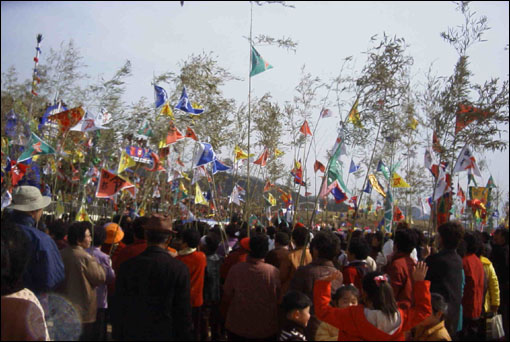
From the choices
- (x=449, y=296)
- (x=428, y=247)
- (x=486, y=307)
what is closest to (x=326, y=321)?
(x=449, y=296)

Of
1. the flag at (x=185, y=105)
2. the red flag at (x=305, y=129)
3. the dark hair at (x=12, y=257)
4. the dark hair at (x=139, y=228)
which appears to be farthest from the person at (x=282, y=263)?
the red flag at (x=305, y=129)

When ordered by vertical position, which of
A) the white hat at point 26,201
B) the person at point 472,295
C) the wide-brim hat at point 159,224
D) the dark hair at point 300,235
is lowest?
the person at point 472,295

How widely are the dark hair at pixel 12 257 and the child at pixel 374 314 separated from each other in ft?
Answer: 7.02

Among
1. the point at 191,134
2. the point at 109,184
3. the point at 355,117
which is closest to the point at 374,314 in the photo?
the point at 355,117

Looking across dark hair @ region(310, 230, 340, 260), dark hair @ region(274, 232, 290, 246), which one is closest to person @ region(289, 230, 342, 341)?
dark hair @ region(310, 230, 340, 260)

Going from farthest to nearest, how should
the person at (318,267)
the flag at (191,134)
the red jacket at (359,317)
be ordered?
the flag at (191,134), the person at (318,267), the red jacket at (359,317)

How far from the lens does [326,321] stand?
3697 mm

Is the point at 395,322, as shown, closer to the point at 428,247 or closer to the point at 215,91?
the point at 428,247

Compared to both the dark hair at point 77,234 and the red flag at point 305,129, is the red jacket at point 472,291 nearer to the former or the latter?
the dark hair at point 77,234

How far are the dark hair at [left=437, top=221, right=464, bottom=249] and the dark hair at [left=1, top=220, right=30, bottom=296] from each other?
4.05 meters

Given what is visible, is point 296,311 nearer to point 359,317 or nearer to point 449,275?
point 359,317

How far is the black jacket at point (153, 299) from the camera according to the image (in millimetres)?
3723

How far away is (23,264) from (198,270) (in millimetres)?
2787

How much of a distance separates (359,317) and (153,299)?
1.54 meters
